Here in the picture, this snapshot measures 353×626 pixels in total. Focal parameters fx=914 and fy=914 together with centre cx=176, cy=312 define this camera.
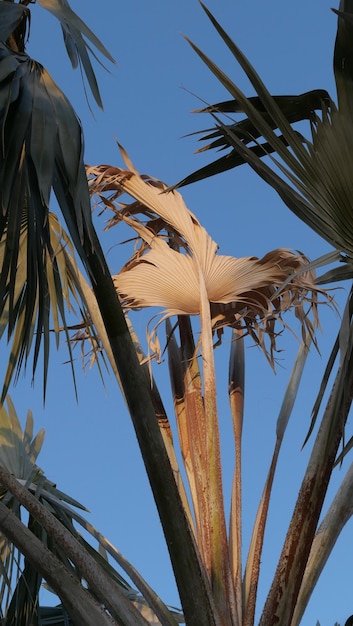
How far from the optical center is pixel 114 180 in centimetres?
420

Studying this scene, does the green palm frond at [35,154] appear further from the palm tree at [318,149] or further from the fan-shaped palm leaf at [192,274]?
the fan-shaped palm leaf at [192,274]

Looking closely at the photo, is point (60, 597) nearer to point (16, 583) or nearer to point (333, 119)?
point (16, 583)

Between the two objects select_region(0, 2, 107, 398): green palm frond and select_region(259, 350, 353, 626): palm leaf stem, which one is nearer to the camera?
select_region(0, 2, 107, 398): green palm frond

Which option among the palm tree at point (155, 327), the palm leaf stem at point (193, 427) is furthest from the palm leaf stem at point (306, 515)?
the palm leaf stem at point (193, 427)

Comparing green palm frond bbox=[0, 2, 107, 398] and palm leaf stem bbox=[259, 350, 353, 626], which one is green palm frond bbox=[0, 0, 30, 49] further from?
palm leaf stem bbox=[259, 350, 353, 626]

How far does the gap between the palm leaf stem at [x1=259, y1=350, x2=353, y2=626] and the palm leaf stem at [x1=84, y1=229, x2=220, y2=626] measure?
1.14 ft

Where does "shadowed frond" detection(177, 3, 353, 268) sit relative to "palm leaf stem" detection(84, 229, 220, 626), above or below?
above

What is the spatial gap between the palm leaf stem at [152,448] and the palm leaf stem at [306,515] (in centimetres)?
35

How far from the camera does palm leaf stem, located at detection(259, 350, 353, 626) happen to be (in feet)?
10.00

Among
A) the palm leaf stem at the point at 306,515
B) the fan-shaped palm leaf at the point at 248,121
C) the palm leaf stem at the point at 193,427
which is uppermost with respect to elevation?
the fan-shaped palm leaf at the point at 248,121

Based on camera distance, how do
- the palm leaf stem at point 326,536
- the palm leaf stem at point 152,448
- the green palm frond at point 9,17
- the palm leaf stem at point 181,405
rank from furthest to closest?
the palm leaf stem at point 181,405, the palm leaf stem at point 326,536, the palm leaf stem at point 152,448, the green palm frond at point 9,17

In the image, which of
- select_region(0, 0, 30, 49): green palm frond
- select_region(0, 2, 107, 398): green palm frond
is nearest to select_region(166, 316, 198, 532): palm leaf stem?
select_region(0, 2, 107, 398): green palm frond

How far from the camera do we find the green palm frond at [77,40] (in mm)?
2678

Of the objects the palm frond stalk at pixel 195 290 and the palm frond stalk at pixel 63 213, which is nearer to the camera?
the palm frond stalk at pixel 63 213
